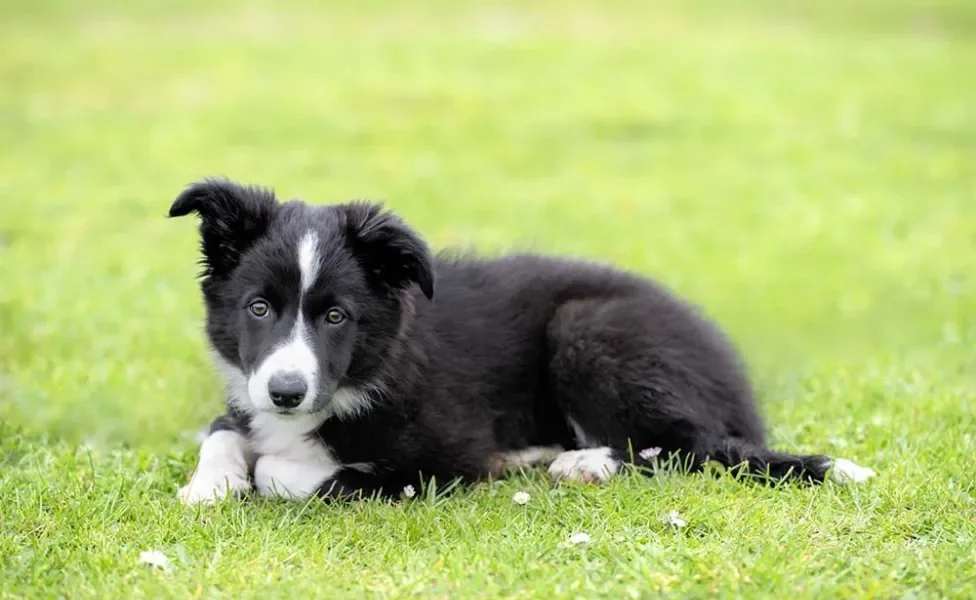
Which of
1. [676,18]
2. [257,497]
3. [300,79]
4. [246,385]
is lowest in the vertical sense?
[257,497]

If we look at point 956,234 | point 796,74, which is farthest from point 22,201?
point 796,74

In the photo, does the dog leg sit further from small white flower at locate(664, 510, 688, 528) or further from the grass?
small white flower at locate(664, 510, 688, 528)

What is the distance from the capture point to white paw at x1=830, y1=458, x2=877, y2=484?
17.3ft

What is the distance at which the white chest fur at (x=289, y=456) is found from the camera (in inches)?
208

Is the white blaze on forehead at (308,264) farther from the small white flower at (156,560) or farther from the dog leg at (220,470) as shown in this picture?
the small white flower at (156,560)

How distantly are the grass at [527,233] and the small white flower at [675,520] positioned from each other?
0.24 feet

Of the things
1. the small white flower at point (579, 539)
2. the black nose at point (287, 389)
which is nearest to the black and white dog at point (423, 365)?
the black nose at point (287, 389)

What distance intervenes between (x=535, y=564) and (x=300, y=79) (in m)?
17.7

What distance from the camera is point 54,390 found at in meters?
7.11

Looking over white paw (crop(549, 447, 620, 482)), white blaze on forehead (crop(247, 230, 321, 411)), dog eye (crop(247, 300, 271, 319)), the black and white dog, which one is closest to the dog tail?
the black and white dog

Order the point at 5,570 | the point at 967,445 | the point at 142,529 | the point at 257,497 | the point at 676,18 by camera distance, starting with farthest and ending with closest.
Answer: the point at 676,18 < the point at 967,445 < the point at 257,497 < the point at 142,529 < the point at 5,570

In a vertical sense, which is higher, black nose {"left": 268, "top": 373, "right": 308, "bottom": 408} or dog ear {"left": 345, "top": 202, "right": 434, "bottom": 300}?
dog ear {"left": 345, "top": 202, "right": 434, "bottom": 300}

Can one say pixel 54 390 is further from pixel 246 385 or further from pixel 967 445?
pixel 967 445

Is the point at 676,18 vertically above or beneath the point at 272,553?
above
